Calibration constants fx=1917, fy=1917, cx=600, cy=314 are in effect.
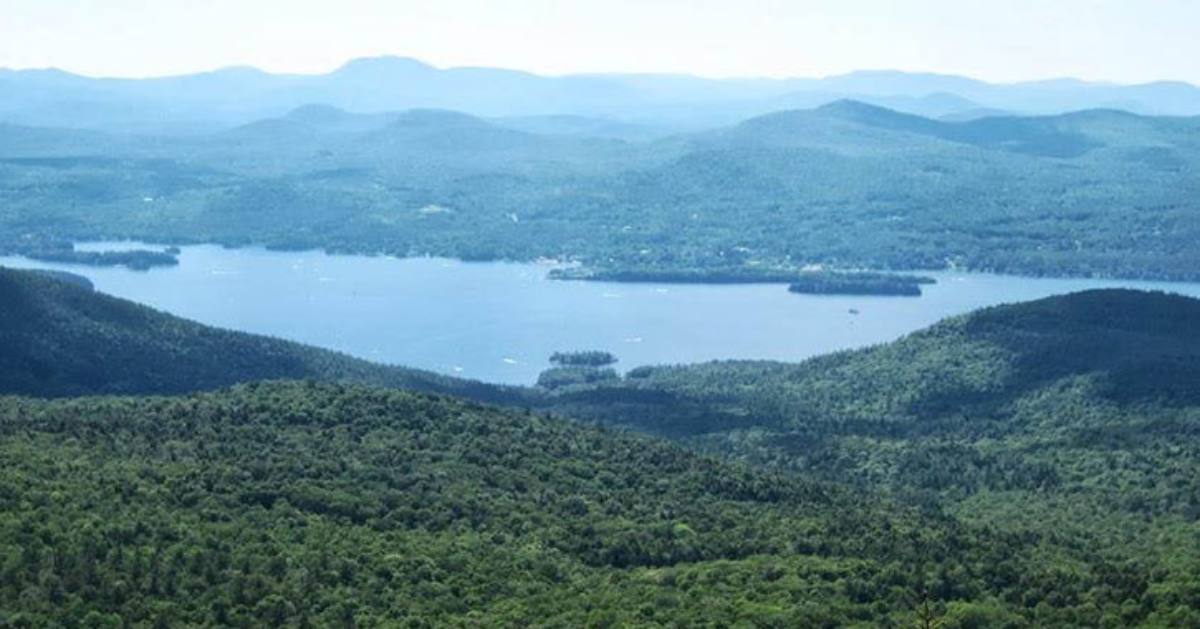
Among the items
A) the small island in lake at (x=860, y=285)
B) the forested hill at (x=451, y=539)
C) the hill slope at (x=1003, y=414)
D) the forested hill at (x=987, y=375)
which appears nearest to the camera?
the forested hill at (x=451, y=539)

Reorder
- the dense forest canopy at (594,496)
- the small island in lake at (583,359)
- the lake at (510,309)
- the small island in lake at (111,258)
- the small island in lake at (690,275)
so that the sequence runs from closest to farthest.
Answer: the dense forest canopy at (594,496) < the small island in lake at (583,359) < the lake at (510,309) < the small island in lake at (690,275) < the small island in lake at (111,258)

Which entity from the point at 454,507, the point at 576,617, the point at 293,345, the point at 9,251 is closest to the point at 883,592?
the point at 576,617

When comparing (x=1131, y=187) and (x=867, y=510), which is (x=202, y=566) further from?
(x=1131, y=187)

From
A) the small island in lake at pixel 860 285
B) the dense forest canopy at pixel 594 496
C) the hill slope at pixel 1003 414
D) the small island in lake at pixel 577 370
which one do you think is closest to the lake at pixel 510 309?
the small island in lake at pixel 577 370

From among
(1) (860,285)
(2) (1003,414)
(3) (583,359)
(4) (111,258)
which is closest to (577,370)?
(3) (583,359)

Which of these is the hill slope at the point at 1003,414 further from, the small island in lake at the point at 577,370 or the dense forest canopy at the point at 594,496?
the small island in lake at the point at 577,370

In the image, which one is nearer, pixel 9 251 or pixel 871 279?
pixel 871 279

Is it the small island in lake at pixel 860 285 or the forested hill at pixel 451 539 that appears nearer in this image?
the forested hill at pixel 451 539

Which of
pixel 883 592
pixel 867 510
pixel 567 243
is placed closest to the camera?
pixel 883 592

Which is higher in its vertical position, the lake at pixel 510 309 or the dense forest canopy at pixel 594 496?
the dense forest canopy at pixel 594 496
